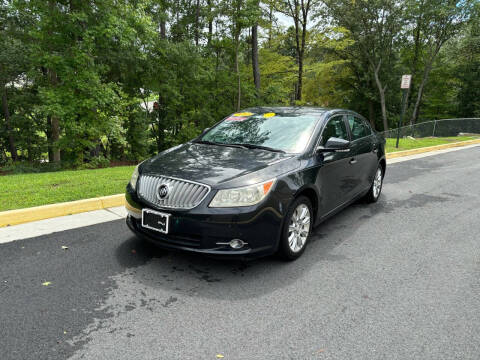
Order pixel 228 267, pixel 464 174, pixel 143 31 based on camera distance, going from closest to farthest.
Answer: pixel 228 267 → pixel 464 174 → pixel 143 31

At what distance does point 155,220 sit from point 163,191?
0.29m

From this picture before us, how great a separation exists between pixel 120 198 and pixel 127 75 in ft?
50.5

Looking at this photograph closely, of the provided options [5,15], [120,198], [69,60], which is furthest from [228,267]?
[5,15]

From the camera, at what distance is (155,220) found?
3.28 meters

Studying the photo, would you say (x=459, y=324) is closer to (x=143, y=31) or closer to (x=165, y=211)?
(x=165, y=211)

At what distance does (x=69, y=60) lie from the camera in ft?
41.2

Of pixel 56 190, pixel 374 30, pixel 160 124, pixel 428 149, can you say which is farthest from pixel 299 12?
pixel 56 190

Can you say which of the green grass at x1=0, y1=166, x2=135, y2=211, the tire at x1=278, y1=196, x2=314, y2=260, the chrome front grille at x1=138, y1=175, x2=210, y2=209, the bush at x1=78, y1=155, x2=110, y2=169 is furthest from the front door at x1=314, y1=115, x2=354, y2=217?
the bush at x1=78, y1=155, x2=110, y2=169

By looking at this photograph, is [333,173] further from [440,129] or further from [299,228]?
[440,129]

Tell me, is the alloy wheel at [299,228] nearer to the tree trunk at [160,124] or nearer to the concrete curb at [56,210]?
the concrete curb at [56,210]

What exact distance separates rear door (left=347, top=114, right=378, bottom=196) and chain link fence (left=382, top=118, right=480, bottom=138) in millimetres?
15777

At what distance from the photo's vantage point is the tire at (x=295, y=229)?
3473 mm

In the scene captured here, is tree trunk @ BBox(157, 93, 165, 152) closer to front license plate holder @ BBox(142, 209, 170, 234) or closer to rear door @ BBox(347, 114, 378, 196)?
rear door @ BBox(347, 114, 378, 196)

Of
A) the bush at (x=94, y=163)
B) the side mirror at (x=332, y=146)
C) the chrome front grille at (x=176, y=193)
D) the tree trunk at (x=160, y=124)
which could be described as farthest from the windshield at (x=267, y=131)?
the tree trunk at (x=160, y=124)
